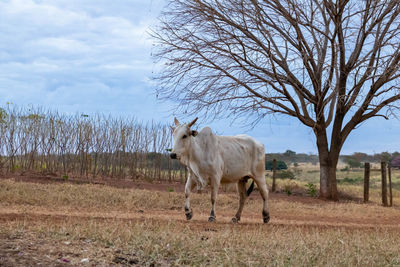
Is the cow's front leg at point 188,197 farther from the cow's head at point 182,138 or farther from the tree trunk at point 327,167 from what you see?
the tree trunk at point 327,167

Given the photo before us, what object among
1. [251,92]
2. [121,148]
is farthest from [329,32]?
[121,148]

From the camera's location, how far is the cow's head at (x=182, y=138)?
8.91 m

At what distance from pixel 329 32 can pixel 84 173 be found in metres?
10.7

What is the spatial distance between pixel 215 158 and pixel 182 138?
72cm

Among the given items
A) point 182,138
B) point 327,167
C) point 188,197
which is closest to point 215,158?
point 182,138

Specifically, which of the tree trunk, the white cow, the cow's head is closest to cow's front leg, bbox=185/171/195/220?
the white cow

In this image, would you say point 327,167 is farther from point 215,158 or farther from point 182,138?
point 182,138

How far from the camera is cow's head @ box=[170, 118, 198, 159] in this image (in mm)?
8906

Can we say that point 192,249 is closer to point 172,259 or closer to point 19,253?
point 172,259

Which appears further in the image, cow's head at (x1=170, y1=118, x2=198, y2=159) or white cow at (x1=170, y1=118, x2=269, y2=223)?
white cow at (x1=170, y1=118, x2=269, y2=223)

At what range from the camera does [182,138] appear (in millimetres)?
9031

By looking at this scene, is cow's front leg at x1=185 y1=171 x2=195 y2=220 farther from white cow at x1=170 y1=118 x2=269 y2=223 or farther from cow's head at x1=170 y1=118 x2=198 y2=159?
cow's head at x1=170 y1=118 x2=198 y2=159

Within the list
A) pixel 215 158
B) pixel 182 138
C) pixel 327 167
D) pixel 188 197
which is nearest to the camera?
pixel 188 197

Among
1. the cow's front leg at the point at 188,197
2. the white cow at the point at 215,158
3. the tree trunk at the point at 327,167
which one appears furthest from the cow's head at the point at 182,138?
the tree trunk at the point at 327,167
